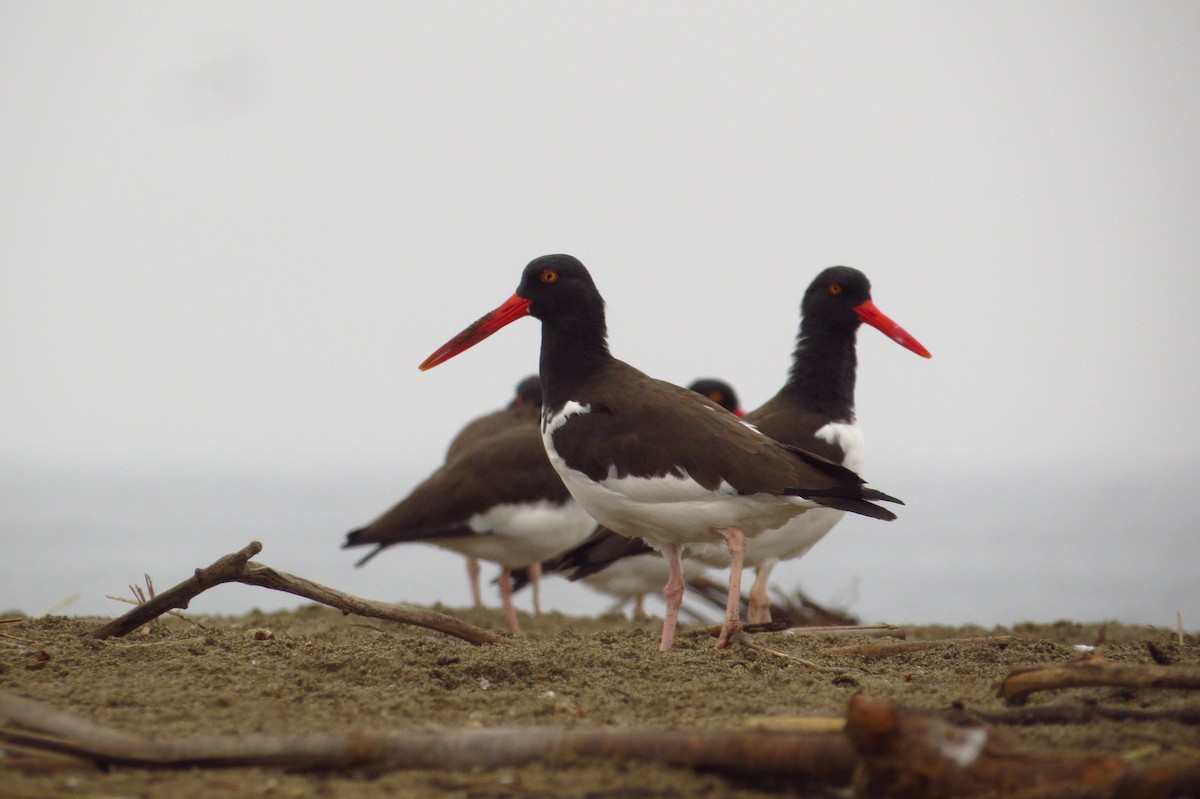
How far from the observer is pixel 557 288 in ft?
23.3

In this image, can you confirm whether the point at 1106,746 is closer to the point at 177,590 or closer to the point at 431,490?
the point at 177,590

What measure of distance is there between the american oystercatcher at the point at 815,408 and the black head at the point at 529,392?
2991 mm

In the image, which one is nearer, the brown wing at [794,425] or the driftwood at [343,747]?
the driftwood at [343,747]

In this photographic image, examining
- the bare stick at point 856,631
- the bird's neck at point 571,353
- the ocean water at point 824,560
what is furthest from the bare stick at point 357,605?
the ocean water at point 824,560

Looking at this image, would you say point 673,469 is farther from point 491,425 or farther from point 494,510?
point 491,425

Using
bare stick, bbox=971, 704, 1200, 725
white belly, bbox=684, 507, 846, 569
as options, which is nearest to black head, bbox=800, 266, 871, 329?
white belly, bbox=684, 507, 846, 569

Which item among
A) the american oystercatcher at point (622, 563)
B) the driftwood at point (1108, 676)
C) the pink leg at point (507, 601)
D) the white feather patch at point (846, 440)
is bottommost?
the driftwood at point (1108, 676)

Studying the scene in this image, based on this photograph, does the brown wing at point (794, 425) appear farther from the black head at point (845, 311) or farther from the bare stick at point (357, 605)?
the bare stick at point (357, 605)

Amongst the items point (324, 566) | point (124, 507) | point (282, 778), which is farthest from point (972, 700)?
point (124, 507)

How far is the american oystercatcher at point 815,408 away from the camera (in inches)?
319

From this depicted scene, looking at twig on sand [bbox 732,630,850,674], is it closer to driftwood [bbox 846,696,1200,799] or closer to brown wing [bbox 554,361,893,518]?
brown wing [bbox 554,361,893,518]

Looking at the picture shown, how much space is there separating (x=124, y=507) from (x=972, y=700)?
5461 centimetres

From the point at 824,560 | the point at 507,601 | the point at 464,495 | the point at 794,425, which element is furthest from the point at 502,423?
the point at 824,560

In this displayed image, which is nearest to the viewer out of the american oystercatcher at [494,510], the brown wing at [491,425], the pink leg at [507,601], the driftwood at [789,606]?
the pink leg at [507,601]
